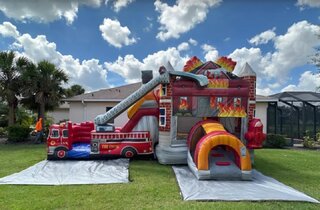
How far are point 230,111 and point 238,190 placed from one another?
3.59 m

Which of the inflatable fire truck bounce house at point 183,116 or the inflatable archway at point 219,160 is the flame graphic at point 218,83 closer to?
the inflatable fire truck bounce house at point 183,116

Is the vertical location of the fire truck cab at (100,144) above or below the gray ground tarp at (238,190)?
above

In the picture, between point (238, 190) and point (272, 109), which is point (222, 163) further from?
point (272, 109)

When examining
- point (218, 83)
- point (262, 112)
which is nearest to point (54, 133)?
point (218, 83)

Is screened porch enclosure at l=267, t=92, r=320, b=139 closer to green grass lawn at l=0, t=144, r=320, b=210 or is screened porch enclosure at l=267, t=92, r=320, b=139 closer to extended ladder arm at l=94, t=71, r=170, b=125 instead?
green grass lawn at l=0, t=144, r=320, b=210

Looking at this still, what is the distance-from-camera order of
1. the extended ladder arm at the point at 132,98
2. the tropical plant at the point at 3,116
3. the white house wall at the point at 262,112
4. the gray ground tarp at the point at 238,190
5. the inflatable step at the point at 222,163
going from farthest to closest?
the tropical plant at the point at 3,116, the white house wall at the point at 262,112, the extended ladder arm at the point at 132,98, the inflatable step at the point at 222,163, the gray ground tarp at the point at 238,190

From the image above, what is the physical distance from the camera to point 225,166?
746cm

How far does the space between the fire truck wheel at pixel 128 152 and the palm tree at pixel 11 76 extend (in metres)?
10.1

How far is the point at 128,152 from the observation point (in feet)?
32.6

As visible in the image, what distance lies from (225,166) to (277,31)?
26.4ft

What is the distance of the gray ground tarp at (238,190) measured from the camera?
557 cm

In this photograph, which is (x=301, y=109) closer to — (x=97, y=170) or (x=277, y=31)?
(x=277, y=31)

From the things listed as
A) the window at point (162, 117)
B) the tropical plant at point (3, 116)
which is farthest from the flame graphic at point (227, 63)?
the tropical plant at point (3, 116)

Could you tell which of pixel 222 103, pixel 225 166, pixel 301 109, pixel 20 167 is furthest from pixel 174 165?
pixel 301 109
